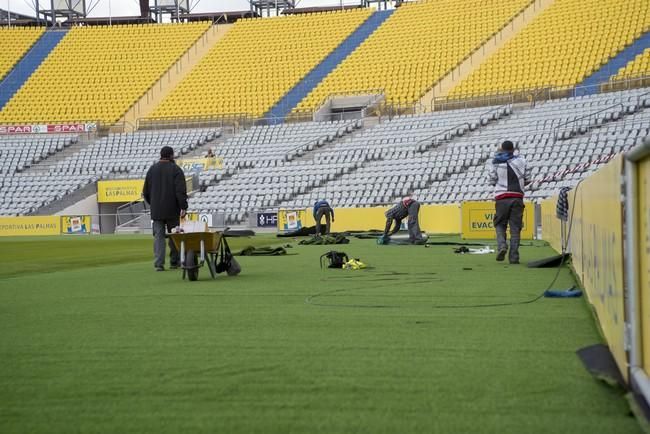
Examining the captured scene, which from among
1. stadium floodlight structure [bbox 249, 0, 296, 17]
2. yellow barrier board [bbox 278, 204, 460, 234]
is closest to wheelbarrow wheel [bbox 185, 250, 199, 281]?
yellow barrier board [bbox 278, 204, 460, 234]

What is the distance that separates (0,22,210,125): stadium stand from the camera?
40812 millimetres

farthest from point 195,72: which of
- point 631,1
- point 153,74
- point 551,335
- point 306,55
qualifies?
point 551,335

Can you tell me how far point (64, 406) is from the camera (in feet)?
11.0

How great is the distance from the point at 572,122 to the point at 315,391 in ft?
85.9

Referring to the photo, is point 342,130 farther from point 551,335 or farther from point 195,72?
point 551,335

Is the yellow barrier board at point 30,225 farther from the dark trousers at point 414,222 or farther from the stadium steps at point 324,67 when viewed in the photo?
the dark trousers at point 414,222

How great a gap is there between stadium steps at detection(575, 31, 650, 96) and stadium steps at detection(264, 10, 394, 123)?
11.8 meters

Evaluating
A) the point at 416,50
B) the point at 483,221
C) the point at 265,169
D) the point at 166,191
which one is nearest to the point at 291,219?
the point at 265,169

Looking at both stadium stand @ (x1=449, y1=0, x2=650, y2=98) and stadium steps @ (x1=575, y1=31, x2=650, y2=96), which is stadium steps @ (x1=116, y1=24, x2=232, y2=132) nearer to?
stadium stand @ (x1=449, y1=0, x2=650, y2=98)

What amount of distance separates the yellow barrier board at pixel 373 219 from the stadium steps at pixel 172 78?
13605 millimetres

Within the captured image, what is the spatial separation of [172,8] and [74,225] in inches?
920

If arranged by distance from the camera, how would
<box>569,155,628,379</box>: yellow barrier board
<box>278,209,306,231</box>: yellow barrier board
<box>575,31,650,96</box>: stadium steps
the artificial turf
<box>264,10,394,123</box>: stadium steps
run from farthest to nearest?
<box>264,10,394,123</box>: stadium steps
<box>575,31,650,96</box>: stadium steps
<box>278,209,306,231</box>: yellow barrier board
<box>569,155,628,379</box>: yellow barrier board
the artificial turf

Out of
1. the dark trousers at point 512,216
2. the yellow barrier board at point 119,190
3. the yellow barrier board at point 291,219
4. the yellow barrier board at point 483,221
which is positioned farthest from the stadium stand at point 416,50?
the dark trousers at point 512,216

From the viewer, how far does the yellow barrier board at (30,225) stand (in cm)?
3180
